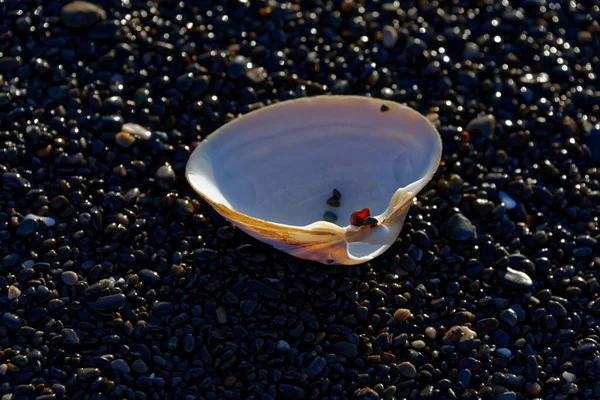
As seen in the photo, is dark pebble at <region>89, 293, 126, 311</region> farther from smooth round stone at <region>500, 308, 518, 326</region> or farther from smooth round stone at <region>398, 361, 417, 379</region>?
smooth round stone at <region>500, 308, 518, 326</region>

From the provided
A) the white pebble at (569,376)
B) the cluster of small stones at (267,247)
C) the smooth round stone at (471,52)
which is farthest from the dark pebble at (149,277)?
the smooth round stone at (471,52)

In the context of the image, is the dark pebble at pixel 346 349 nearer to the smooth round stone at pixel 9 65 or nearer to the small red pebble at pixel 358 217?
the small red pebble at pixel 358 217

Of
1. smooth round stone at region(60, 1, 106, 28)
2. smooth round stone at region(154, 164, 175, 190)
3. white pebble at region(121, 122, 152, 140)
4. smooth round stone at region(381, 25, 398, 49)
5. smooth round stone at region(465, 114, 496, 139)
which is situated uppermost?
smooth round stone at region(60, 1, 106, 28)

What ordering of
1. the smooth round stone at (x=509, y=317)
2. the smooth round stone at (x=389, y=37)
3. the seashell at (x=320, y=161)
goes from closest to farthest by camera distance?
1. the smooth round stone at (x=509, y=317)
2. the seashell at (x=320, y=161)
3. the smooth round stone at (x=389, y=37)

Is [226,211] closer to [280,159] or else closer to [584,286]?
[280,159]

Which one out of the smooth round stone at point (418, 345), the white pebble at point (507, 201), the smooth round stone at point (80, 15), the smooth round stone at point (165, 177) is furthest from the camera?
the smooth round stone at point (80, 15)

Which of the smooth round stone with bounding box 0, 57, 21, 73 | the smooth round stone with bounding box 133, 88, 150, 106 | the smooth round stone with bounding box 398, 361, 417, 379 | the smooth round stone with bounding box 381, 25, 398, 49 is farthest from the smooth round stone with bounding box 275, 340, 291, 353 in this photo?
the smooth round stone with bounding box 0, 57, 21, 73
